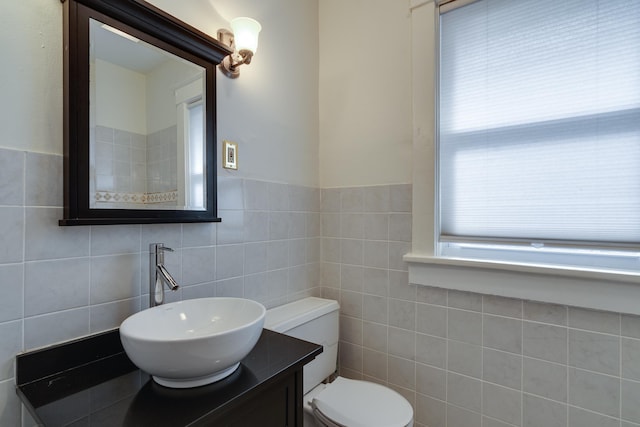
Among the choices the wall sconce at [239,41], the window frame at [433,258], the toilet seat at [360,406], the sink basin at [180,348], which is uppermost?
the wall sconce at [239,41]

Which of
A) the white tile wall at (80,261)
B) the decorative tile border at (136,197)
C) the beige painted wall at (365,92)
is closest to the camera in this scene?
the white tile wall at (80,261)

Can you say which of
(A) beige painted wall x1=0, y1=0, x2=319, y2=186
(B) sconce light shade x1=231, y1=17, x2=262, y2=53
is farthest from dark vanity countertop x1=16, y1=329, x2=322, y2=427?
(B) sconce light shade x1=231, y1=17, x2=262, y2=53

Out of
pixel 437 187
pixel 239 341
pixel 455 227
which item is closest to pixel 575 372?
pixel 455 227

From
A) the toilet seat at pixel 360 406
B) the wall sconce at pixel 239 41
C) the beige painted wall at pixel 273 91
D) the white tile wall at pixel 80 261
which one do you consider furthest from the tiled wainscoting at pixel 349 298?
the wall sconce at pixel 239 41

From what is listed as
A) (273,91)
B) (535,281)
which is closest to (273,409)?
(535,281)

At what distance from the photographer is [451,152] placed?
4.76 ft

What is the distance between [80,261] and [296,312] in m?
0.88

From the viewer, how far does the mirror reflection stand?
917 mm

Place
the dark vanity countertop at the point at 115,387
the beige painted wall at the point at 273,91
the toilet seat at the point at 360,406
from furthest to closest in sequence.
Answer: the beige painted wall at the point at 273,91
the toilet seat at the point at 360,406
the dark vanity countertop at the point at 115,387

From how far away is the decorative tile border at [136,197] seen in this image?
0.91 m

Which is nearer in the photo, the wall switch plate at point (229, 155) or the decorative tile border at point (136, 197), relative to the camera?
the decorative tile border at point (136, 197)

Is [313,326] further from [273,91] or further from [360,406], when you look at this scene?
[273,91]

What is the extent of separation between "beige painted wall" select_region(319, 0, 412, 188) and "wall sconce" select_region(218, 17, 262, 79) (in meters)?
0.64

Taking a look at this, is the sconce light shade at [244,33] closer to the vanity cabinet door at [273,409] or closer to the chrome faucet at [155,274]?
the chrome faucet at [155,274]
